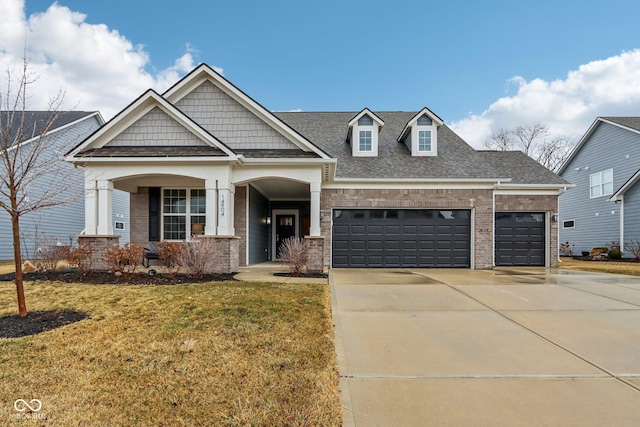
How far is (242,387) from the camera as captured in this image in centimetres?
304

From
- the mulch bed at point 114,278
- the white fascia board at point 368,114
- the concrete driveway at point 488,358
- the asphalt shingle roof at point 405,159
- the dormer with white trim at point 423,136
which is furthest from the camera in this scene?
the dormer with white trim at point 423,136

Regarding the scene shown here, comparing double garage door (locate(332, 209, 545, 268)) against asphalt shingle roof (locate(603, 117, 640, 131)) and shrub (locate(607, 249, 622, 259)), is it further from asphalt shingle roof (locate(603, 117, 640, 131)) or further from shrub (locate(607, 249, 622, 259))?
asphalt shingle roof (locate(603, 117, 640, 131))

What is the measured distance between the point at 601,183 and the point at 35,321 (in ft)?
88.1

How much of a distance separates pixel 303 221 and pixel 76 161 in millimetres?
8975

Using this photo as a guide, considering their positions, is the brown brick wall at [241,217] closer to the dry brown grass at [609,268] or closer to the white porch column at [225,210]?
the white porch column at [225,210]

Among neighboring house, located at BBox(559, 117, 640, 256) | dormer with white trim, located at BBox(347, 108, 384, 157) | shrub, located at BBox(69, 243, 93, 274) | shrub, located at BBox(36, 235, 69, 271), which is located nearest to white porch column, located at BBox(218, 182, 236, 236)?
shrub, located at BBox(69, 243, 93, 274)

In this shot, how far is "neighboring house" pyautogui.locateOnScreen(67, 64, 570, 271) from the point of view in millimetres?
10430

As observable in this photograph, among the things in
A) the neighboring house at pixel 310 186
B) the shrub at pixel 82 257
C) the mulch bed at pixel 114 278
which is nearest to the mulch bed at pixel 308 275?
the neighboring house at pixel 310 186

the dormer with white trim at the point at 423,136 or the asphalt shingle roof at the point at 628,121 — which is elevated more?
the asphalt shingle roof at the point at 628,121

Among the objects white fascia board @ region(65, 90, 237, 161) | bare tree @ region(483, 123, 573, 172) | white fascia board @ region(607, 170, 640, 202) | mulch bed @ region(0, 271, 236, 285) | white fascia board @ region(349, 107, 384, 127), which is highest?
bare tree @ region(483, 123, 573, 172)

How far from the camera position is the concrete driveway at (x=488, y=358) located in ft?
9.12

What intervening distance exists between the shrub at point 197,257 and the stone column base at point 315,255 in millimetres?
2755

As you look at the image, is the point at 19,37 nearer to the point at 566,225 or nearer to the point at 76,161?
the point at 76,161

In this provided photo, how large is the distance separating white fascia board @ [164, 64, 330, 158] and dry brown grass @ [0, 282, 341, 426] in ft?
21.1
